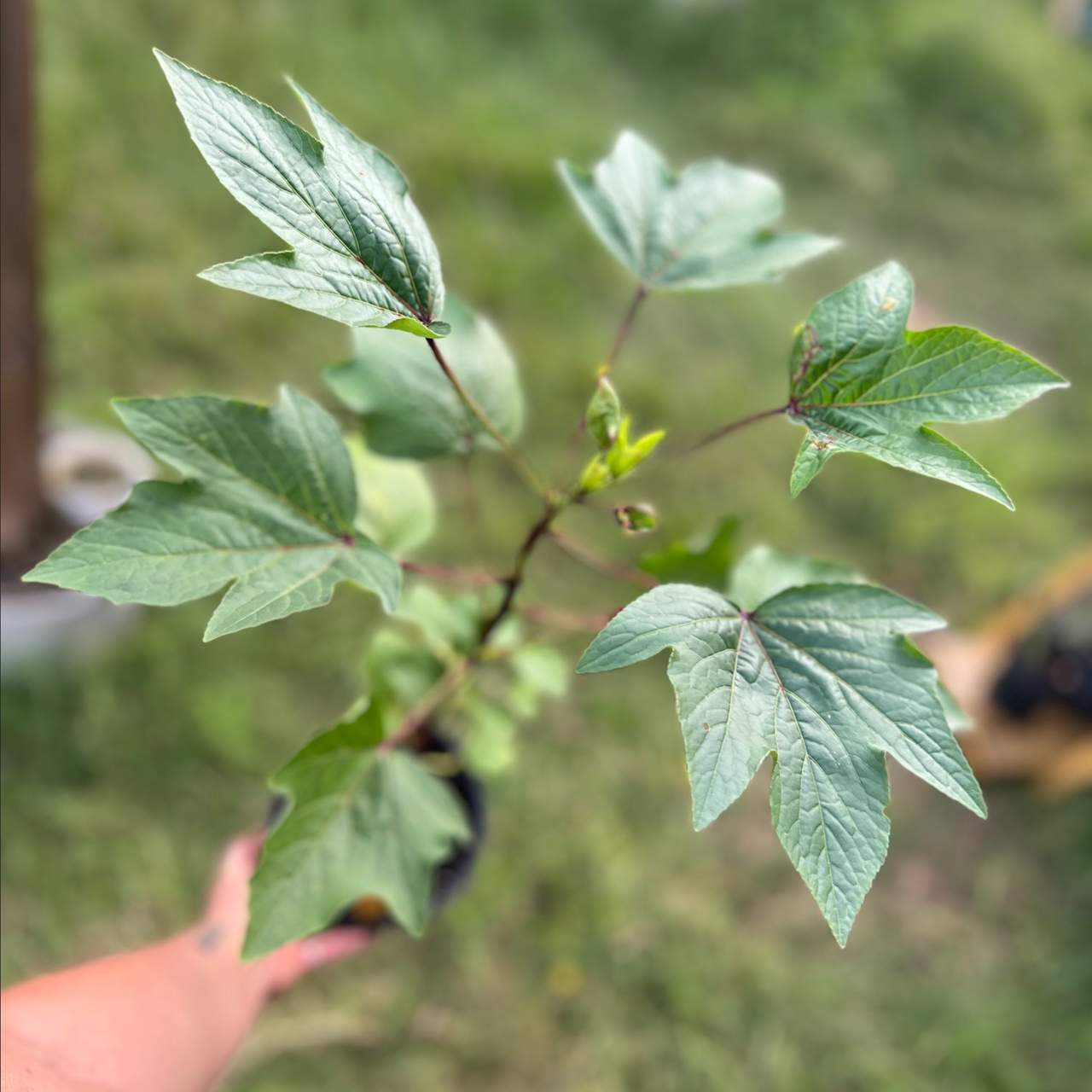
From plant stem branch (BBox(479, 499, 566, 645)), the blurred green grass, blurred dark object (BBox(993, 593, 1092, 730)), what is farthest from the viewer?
blurred dark object (BBox(993, 593, 1092, 730))

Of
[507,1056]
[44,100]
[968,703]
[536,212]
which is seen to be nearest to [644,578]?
[507,1056]

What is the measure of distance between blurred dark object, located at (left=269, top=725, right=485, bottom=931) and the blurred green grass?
0.42 m

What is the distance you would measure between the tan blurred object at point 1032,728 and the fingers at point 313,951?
1.52 m

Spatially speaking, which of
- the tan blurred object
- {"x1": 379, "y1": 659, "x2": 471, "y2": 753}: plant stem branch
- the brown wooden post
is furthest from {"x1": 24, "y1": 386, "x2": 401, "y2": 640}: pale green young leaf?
the tan blurred object

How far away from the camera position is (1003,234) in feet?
11.4

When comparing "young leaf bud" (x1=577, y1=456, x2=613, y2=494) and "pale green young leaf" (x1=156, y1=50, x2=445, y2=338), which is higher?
"pale green young leaf" (x1=156, y1=50, x2=445, y2=338)

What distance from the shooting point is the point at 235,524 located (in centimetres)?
86

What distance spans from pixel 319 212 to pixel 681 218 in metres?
0.48

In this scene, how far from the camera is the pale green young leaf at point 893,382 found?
0.70 meters

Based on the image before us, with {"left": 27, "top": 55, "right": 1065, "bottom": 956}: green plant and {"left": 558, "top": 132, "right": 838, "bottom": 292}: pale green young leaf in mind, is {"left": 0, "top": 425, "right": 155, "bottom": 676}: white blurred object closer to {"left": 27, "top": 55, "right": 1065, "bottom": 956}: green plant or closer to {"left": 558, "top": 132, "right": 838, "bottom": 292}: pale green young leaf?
{"left": 27, "top": 55, "right": 1065, "bottom": 956}: green plant

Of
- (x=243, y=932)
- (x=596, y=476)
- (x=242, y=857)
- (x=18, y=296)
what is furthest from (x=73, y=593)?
(x=596, y=476)

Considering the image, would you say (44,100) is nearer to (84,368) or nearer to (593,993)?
(84,368)

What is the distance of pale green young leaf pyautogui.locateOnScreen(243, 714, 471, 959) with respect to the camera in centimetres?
94

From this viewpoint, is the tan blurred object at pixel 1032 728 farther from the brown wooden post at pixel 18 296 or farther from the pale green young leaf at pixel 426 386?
the brown wooden post at pixel 18 296
